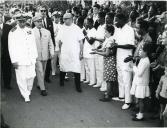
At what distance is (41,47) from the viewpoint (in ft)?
31.0

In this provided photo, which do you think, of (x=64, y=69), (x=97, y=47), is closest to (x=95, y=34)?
(x=97, y=47)

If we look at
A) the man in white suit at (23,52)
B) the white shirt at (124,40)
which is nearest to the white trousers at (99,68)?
the white shirt at (124,40)

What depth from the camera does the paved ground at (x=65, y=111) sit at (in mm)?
7016

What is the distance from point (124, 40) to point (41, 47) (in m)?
2.55

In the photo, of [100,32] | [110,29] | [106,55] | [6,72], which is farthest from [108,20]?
[6,72]

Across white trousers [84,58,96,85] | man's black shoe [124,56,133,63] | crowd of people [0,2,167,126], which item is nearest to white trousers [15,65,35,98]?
crowd of people [0,2,167,126]

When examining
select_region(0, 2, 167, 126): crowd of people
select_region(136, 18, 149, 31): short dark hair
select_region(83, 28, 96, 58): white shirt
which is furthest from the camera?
select_region(83, 28, 96, 58): white shirt

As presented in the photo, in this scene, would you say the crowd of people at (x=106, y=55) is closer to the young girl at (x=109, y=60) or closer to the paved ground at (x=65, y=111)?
the young girl at (x=109, y=60)

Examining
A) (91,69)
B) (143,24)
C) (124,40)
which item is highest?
(143,24)

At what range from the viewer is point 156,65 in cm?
708

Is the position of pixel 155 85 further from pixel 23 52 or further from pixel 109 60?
pixel 23 52

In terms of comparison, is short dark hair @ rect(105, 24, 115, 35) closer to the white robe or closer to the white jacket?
the white robe

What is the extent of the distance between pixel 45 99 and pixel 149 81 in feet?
9.06

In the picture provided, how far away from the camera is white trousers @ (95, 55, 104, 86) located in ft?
31.6
